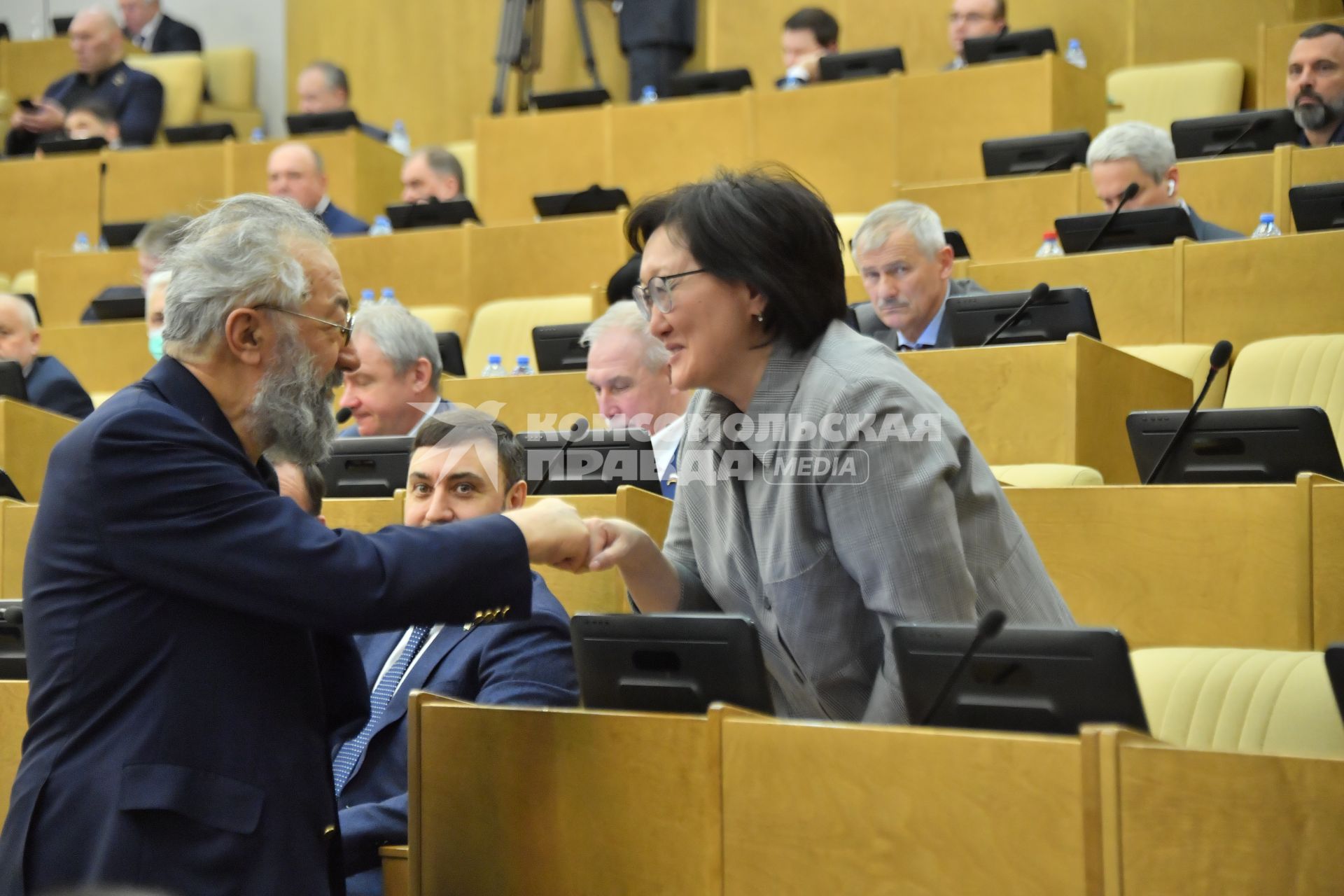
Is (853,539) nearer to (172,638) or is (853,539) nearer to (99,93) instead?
(172,638)

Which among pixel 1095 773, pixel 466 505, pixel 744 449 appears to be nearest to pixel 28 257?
pixel 466 505

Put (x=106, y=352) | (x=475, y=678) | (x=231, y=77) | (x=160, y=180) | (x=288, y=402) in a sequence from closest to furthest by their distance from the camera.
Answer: (x=288, y=402)
(x=475, y=678)
(x=106, y=352)
(x=160, y=180)
(x=231, y=77)

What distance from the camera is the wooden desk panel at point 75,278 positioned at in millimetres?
6031

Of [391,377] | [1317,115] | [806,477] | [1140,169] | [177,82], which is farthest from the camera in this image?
[177,82]

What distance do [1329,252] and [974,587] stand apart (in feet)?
8.75

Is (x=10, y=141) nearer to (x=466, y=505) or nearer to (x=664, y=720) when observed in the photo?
(x=466, y=505)

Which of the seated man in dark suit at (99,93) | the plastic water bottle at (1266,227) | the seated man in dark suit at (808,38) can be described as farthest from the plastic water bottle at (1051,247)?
the seated man in dark suit at (99,93)

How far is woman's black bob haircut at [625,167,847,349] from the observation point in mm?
1768

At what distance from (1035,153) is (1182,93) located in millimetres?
1494

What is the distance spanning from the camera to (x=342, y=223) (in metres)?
6.02

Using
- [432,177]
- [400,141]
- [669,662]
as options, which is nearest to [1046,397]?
[669,662]

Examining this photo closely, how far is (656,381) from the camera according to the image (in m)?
3.46

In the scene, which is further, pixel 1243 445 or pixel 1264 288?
pixel 1264 288

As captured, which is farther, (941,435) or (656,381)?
(656,381)
